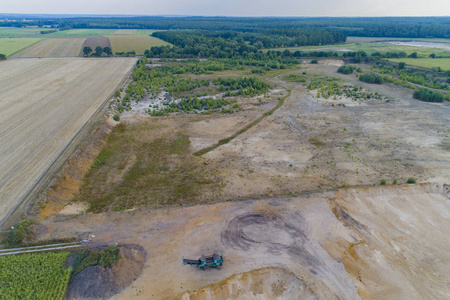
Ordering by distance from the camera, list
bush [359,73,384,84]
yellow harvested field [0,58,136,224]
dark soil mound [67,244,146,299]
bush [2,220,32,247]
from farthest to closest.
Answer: bush [359,73,384,84] < yellow harvested field [0,58,136,224] < bush [2,220,32,247] < dark soil mound [67,244,146,299]

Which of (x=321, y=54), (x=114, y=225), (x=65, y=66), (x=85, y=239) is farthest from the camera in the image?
(x=321, y=54)

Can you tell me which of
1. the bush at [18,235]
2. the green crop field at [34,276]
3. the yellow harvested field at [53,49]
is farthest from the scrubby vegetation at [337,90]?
Answer: the yellow harvested field at [53,49]

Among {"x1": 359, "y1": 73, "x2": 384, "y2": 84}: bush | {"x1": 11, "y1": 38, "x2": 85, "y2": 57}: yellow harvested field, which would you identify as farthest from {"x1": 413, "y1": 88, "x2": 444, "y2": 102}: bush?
{"x1": 11, "y1": 38, "x2": 85, "y2": 57}: yellow harvested field

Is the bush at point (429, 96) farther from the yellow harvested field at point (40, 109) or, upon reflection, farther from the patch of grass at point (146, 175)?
the yellow harvested field at point (40, 109)

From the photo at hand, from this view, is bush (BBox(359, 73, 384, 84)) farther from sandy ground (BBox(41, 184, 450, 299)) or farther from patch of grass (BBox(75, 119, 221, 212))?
patch of grass (BBox(75, 119, 221, 212))

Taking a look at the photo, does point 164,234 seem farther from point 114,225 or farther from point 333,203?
point 333,203

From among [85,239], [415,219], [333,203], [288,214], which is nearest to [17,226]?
[85,239]
